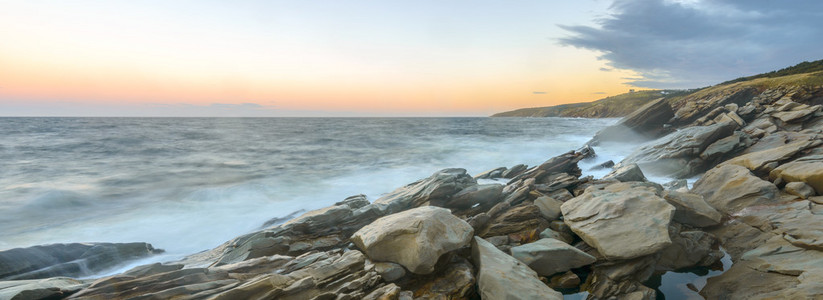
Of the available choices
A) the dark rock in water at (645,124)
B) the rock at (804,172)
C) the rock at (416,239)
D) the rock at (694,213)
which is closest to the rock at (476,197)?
the rock at (416,239)

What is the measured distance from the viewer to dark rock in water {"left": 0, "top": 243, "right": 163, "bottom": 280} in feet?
26.6

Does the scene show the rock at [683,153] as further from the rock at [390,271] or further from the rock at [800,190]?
the rock at [390,271]

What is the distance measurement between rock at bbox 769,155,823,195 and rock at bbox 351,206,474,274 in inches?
403

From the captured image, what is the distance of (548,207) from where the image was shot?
993 centimetres

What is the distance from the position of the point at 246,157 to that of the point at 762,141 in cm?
3839

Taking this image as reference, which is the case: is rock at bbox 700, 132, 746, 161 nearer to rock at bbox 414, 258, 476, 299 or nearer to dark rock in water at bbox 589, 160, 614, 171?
dark rock in water at bbox 589, 160, 614, 171

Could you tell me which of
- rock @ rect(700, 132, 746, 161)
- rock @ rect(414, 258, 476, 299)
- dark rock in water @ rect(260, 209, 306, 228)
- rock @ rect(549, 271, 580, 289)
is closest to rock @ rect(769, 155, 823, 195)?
rock @ rect(700, 132, 746, 161)

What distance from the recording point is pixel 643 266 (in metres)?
7.14

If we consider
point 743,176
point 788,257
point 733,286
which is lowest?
point 733,286

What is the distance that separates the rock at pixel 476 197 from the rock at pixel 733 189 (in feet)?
21.0

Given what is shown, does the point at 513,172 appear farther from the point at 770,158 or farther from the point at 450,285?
the point at 450,285

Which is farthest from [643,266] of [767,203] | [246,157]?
[246,157]

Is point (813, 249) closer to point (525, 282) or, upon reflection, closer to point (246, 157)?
point (525, 282)

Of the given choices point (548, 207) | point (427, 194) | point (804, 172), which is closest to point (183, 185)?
point (427, 194)
